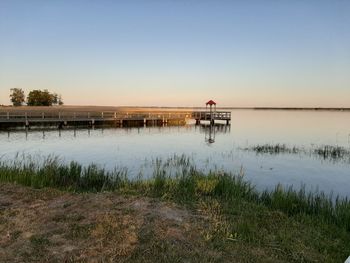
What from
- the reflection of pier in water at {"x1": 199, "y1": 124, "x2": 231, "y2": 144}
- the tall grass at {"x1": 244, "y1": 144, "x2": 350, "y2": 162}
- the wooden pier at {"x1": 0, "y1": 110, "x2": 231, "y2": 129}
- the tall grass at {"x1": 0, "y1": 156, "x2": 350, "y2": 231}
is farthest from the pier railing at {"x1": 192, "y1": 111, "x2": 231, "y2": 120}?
the tall grass at {"x1": 0, "y1": 156, "x2": 350, "y2": 231}

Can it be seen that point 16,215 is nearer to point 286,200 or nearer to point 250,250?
point 250,250

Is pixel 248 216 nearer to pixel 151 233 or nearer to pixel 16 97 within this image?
pixel 151 233

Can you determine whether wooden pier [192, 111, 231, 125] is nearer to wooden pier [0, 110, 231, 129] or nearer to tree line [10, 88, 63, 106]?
wooden pier [0, 110, 231, 129]

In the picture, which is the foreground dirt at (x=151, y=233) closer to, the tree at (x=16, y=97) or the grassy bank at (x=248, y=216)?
the grassy bank at (x=248, y=216)

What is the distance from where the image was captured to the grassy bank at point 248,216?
649 centimetres

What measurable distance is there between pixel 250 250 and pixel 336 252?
1.75 m

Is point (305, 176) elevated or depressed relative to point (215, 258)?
depressed

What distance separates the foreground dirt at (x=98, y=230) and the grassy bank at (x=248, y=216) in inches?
12.2

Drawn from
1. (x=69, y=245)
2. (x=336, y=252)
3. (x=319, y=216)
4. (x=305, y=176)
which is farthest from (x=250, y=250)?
(x=305, y=176)

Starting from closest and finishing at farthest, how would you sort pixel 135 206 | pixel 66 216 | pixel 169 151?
pixel 66 216 → pixel 135 206 → pixel 169 151

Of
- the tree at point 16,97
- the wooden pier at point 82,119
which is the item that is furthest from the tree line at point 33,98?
the wooden pier at point 82,119

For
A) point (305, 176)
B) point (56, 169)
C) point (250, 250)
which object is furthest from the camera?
point (305, 176)

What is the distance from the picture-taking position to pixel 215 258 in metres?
6.00

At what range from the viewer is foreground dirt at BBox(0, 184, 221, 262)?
19.7 ft
